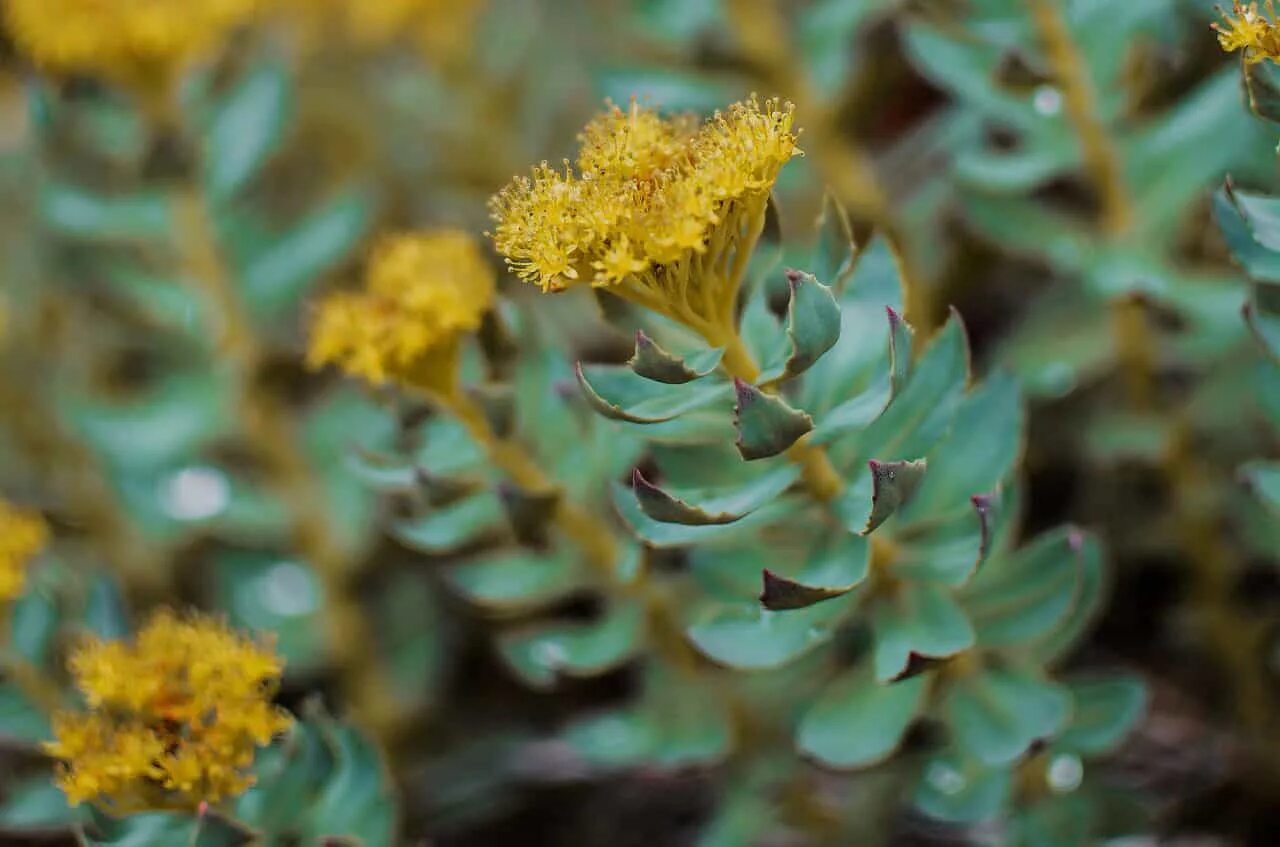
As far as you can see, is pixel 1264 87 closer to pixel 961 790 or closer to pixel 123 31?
pixel 961 790

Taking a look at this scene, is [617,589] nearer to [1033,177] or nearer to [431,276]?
[431,276]

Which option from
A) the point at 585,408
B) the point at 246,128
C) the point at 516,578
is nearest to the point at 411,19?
the point at 246,128

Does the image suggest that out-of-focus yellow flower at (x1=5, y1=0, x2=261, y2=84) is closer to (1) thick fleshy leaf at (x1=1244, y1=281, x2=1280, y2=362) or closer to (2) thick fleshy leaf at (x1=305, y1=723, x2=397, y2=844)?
(2) thick fleshy leaf at (x1=305, y1=723, x2=397, y2=844)

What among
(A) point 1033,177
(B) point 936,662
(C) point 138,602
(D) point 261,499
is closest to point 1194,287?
(A) point 1033,177

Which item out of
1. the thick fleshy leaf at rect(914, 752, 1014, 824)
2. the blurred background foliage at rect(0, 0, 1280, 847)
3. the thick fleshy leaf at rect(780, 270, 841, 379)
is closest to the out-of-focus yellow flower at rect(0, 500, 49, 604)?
the blurred background foliage at rect(0, 0, 1280, 847)

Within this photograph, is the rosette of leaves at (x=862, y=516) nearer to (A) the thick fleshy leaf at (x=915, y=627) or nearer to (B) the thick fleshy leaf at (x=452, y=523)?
(A) the thick fleshy leaf at (x=915, y=627)

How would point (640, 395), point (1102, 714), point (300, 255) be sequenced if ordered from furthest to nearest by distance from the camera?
point (300, 255), point (1102, 714), point (640, 395)
